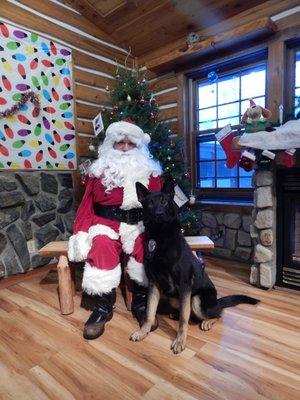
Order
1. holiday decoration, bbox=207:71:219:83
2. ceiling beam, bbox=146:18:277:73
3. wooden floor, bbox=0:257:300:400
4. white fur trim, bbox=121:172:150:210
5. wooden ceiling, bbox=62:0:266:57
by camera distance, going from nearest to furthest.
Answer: wooden floor, bbox=0:257:300:400
white fur trim, bbox=121:172:150:210
ceiling beam, bbox=146:18:277:73
wooden ceiling, bbox=62:0:266:57
holiday decoration, bbox=207:71:219:83

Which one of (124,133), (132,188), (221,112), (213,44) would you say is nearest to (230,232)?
(221,112)

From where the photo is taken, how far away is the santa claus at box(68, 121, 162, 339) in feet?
6.25

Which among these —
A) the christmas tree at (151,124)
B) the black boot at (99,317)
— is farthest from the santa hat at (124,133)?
the black boot at (99,317)

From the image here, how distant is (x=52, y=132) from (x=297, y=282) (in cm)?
281

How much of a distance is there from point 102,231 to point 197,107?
2212 millimetres

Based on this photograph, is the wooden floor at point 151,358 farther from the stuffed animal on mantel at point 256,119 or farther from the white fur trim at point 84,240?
the stuffed animal on mantel at point 256,119

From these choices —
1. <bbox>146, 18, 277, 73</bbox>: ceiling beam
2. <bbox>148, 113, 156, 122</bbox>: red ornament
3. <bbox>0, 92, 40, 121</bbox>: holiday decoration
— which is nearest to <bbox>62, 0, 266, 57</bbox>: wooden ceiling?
<bbox>146, 18, 277, 73</bbox>: ceiling beam

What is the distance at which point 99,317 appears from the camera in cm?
185

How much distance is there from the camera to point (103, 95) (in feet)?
11.9

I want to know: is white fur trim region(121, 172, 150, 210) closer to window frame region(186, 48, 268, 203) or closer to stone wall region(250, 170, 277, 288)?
stone wall region(250, 170, 277, 288)

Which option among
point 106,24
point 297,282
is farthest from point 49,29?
point 297,282

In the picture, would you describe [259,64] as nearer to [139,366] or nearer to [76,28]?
[76,28]

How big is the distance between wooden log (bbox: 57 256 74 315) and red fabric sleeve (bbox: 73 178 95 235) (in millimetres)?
272

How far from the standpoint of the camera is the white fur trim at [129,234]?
2.01 meters
